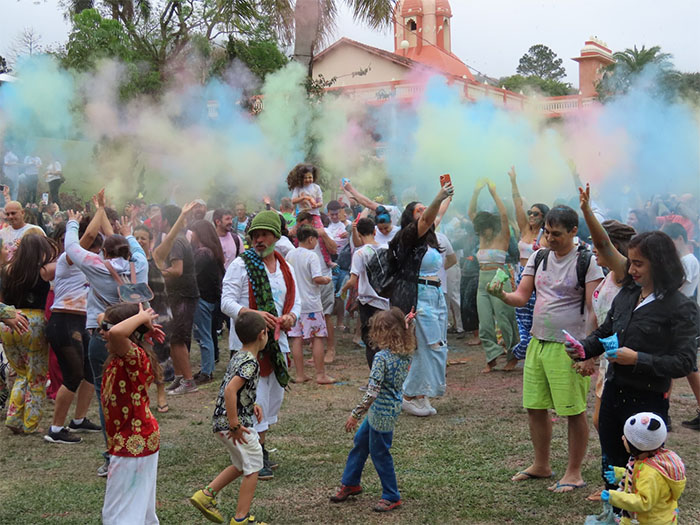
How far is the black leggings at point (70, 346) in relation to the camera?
269 inches

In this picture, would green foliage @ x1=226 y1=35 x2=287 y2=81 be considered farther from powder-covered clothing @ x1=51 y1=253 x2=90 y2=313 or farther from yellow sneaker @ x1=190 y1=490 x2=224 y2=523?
yellow sneaker @ x1=190 y1=490 x2=224 y2=523

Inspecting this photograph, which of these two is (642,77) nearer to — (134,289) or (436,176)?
(436,176)

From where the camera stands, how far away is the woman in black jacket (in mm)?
4086

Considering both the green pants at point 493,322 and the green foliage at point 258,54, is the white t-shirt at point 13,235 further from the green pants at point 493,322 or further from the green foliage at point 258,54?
the green foliage at point 258,54

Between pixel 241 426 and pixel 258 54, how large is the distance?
15.0m

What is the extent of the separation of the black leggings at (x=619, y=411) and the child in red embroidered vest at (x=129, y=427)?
8.34ft

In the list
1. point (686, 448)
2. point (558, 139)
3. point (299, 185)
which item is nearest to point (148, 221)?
point (299, 185)

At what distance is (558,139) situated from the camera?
15.9 m

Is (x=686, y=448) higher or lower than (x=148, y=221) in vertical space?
lower

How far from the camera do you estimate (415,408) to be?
7430 mm

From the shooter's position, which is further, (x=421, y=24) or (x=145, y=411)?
(x=421, y=24)

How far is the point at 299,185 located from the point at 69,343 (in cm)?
463

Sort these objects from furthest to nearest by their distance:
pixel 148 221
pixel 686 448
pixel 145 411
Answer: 1. pixel 148 221
2. pixel 686 448
3. pixel 145 411

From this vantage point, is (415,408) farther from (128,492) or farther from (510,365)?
(128,492)
